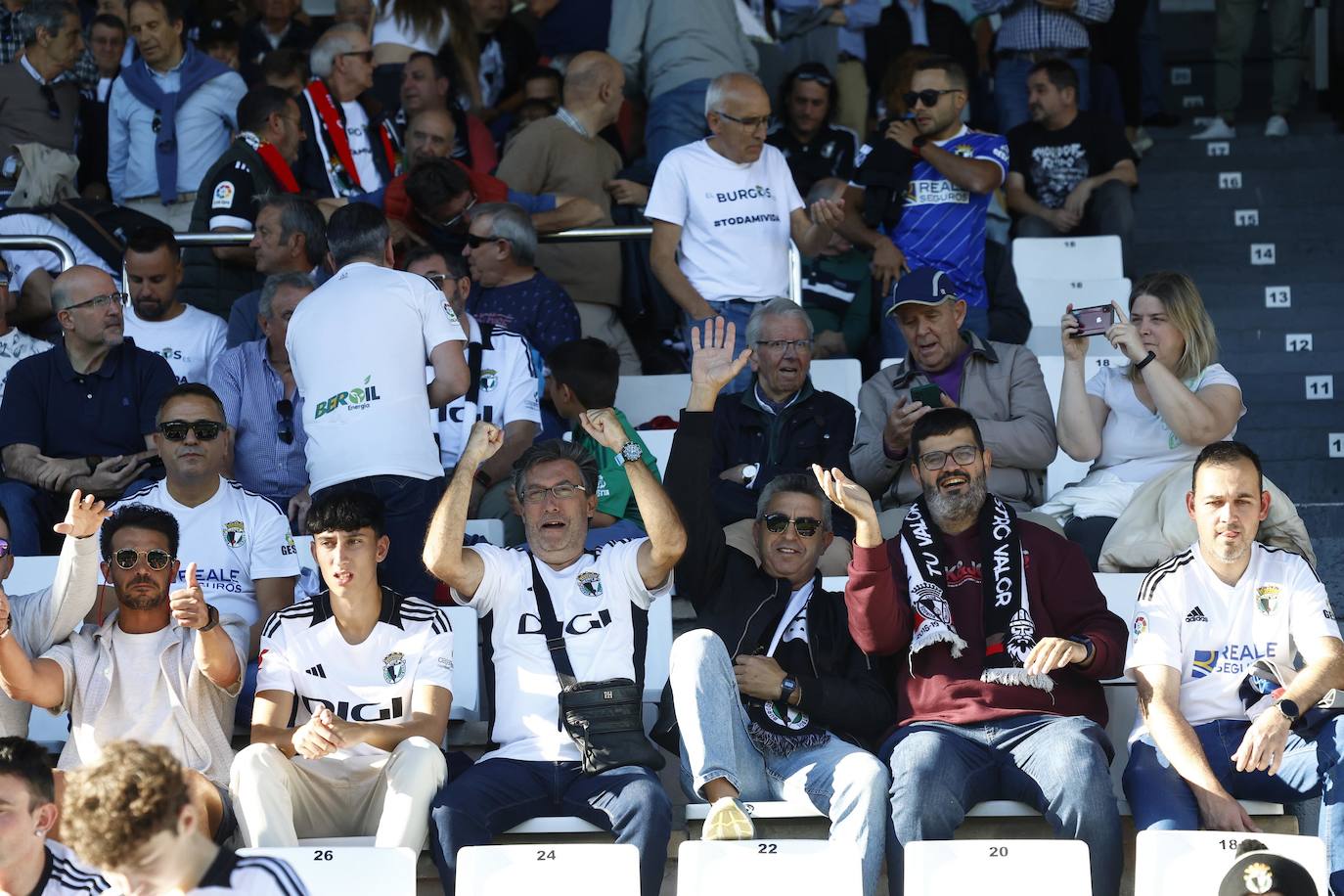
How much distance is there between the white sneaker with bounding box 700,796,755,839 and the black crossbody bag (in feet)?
1.17

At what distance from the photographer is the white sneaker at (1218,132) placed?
29.2 feet

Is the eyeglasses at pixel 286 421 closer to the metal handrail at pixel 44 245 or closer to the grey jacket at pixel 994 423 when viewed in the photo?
the metal handrail at pixel 44 245

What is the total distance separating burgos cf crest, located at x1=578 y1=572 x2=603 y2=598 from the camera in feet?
14.9

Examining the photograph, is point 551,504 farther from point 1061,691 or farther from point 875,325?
point 875,325

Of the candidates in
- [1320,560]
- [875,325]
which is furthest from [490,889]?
[875,325]

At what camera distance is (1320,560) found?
5547 mm

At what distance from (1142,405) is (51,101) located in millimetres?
4682

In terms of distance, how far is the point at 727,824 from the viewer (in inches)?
157

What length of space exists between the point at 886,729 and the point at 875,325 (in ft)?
9.11

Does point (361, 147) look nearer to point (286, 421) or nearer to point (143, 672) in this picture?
point (286, 421)

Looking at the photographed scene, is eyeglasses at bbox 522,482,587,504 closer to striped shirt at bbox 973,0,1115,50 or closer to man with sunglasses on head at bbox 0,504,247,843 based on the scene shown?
man with sunglasses on head at bbox 0,504,247,843

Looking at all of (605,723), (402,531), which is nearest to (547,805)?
(605,723)

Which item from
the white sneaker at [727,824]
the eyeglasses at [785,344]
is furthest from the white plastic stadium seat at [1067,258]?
the white sneaker at [727,824]

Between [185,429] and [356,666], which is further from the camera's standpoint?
[185,429]
